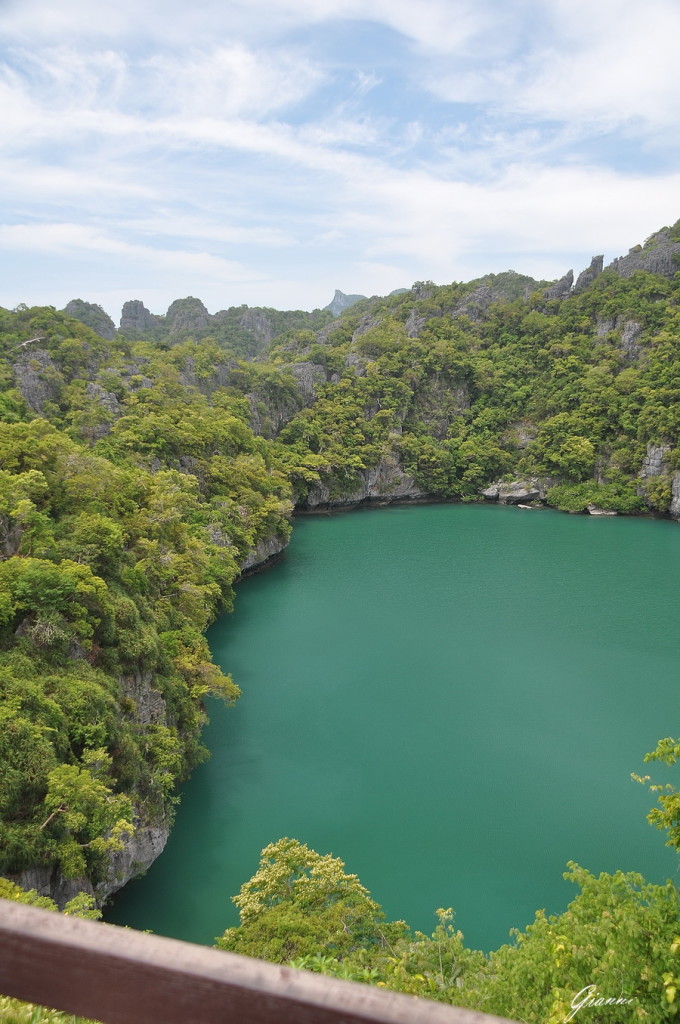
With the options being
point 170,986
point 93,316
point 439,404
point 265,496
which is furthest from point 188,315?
point 170,986

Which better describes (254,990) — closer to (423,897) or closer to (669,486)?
(423,897)

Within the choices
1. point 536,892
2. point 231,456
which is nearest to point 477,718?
point 536,892

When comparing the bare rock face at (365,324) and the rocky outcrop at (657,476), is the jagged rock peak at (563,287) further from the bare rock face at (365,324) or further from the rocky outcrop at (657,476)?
the rocky outcrop at (657,476)

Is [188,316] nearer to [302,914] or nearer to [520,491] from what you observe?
[520,491]

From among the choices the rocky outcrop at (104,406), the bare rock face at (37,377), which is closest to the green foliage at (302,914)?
the rocky outcrop at (104,406)

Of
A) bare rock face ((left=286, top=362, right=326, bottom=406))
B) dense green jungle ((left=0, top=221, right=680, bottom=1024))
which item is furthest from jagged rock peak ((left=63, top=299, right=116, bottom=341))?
bare rock face ((left=286, top=362, right=326, bottom=406))

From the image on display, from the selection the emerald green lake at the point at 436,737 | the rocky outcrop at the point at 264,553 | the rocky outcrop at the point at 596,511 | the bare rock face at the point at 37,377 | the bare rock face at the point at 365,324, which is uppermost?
the bare rock face at the point at 365,324
